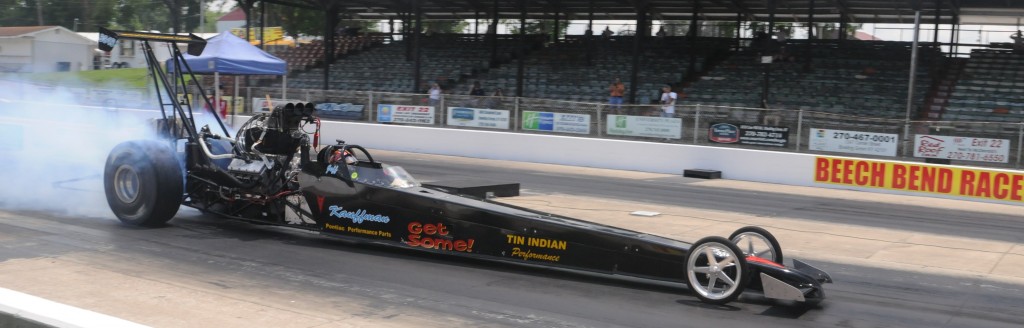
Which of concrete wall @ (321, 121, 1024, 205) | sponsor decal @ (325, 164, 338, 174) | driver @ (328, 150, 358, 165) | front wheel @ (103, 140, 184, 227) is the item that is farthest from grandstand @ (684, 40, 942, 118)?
front wheel @ (103, 140, 184, 227)

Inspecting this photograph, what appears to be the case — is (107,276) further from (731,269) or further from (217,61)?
(217,61)

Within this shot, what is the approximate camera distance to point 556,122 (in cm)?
2273

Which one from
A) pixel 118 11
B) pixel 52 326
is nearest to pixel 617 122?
pixel 52 326

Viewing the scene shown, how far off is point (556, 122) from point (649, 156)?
3.14m

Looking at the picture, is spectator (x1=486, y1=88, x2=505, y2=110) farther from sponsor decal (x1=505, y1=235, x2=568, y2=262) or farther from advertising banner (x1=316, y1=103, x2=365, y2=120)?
sponsor decal (x1=505, y1=235, x2=568, y2=262)

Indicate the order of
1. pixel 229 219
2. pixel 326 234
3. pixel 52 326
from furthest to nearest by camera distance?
pixel 229 219
pixel 326 234
pixel 52 326

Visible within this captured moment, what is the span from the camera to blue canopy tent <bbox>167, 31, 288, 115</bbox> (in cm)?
2261

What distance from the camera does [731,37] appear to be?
115ft

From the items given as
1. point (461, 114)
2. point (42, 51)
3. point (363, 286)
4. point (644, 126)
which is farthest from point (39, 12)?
point (363, 286)

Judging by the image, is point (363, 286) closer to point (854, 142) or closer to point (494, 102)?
point (854, 142)

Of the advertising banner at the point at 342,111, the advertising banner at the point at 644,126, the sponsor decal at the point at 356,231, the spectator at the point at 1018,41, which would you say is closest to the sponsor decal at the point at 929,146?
the advertising banner at the point at 644,126

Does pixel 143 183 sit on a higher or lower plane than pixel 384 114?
lower

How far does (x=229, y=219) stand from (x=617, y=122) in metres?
13.5

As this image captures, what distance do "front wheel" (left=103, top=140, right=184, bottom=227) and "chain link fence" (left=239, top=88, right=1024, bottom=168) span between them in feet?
44.4
